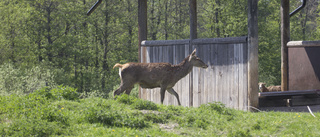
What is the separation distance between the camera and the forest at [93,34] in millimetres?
35875

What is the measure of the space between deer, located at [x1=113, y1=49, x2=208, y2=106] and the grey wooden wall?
524mm

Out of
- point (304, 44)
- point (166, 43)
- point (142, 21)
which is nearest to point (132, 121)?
point (166, 43)

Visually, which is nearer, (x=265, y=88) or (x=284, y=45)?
(x=284, y=45)

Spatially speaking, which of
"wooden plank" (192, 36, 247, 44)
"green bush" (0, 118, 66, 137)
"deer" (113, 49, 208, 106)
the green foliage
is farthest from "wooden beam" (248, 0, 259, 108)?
"green bush" (0, 118, 66, 137)

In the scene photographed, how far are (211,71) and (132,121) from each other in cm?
493

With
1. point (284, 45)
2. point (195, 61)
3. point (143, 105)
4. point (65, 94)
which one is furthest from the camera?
point (284, 45)

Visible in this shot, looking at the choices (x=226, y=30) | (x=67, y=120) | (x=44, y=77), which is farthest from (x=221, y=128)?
(x=226, y=30)

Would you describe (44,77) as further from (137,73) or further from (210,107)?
(210,107)

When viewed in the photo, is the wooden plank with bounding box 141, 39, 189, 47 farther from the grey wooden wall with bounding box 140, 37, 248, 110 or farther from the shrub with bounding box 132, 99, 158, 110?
the shrub with bounding box 132, 99, 158, 110

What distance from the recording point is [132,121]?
8.20 meters

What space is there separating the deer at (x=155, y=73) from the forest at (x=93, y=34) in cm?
2147

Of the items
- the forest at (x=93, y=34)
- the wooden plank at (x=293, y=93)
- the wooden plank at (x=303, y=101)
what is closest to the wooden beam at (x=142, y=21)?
the wooden plank at (x=293, y=93)

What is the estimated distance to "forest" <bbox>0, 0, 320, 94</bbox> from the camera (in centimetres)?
3588

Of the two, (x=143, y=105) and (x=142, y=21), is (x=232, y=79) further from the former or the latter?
(x=142, y=21)
